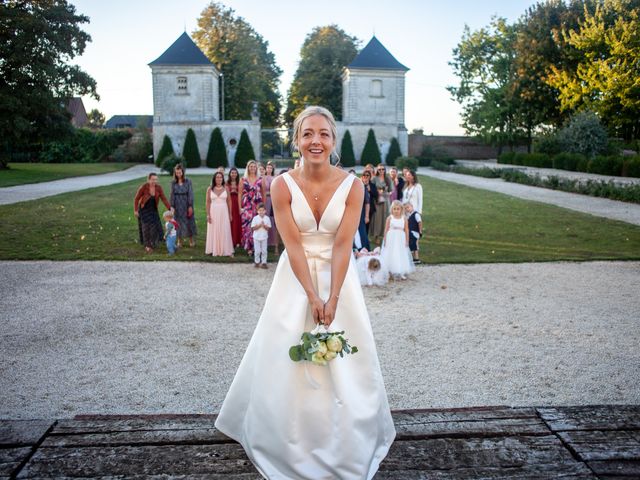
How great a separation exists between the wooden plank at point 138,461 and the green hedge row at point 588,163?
1146 inches

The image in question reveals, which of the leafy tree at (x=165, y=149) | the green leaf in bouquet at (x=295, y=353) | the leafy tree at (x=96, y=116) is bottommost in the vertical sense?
the green leaf in bouquet at (x=295, y=353)

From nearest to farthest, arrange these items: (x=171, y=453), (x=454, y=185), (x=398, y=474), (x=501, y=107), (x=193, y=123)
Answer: (x=398, y=474)
(x=171, y=453)
(x=454, y=185)
(x=193, y=123)
(x=501, y=107)

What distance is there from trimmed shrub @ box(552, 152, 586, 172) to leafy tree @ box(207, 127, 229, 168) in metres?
23.2

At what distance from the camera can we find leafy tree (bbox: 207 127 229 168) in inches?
1699

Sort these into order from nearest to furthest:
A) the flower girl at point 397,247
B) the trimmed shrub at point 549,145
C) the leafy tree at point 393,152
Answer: the flower girl at point 397,247
the trimmed shrub at point 549,145
the leafy tree at point 393,152

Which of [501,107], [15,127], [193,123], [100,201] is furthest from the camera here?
[501,107]

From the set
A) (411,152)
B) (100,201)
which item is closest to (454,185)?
(100,201)

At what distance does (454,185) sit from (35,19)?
25.8m

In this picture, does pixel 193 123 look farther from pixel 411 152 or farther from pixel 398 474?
pixel 398 474

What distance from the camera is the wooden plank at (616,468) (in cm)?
275

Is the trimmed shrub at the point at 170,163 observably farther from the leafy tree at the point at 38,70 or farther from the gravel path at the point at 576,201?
the gravel path at the point at 576,201

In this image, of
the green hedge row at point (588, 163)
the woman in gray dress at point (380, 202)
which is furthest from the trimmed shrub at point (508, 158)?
the woman in gray dress at point (380, 202)

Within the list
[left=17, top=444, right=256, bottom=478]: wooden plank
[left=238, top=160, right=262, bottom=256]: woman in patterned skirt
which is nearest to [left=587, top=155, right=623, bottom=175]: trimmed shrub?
[left=238, top=160, right=262, bottom=256]: woman in patterned skirt

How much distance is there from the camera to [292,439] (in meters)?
2.92
